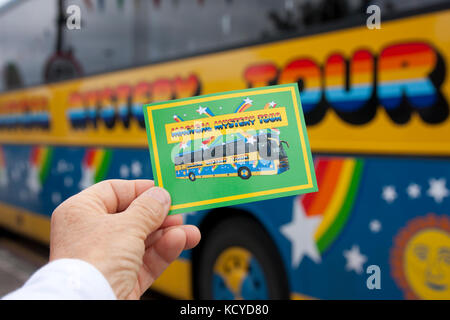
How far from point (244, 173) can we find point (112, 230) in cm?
33

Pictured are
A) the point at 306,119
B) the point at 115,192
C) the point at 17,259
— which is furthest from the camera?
the point at 17,259

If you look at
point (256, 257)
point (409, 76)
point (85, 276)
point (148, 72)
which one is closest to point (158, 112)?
point (85, 276)

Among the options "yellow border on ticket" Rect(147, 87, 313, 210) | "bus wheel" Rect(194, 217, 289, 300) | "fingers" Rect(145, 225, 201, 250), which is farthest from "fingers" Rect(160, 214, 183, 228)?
"bus wheel" Rect(194, 217, 289, 300)

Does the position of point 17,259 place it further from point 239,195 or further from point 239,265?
point 239,195

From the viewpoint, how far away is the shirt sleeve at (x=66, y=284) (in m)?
0.92

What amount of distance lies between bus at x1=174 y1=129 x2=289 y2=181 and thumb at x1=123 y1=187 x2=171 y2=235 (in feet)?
0.21

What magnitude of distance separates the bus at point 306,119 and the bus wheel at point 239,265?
1 cm

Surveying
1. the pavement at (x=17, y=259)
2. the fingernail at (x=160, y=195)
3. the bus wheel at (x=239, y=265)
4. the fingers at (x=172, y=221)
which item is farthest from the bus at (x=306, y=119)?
the pavement at (x=17, y=259)

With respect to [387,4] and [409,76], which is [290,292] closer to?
[409,76]

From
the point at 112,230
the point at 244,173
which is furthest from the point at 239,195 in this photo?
the point at 112,230

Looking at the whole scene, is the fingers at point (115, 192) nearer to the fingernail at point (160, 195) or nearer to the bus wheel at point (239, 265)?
the fingernail at point (160, 195)

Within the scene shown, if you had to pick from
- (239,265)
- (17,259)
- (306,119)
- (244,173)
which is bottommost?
(17,259)

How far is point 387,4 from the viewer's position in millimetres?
2445

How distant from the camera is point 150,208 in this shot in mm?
1144
